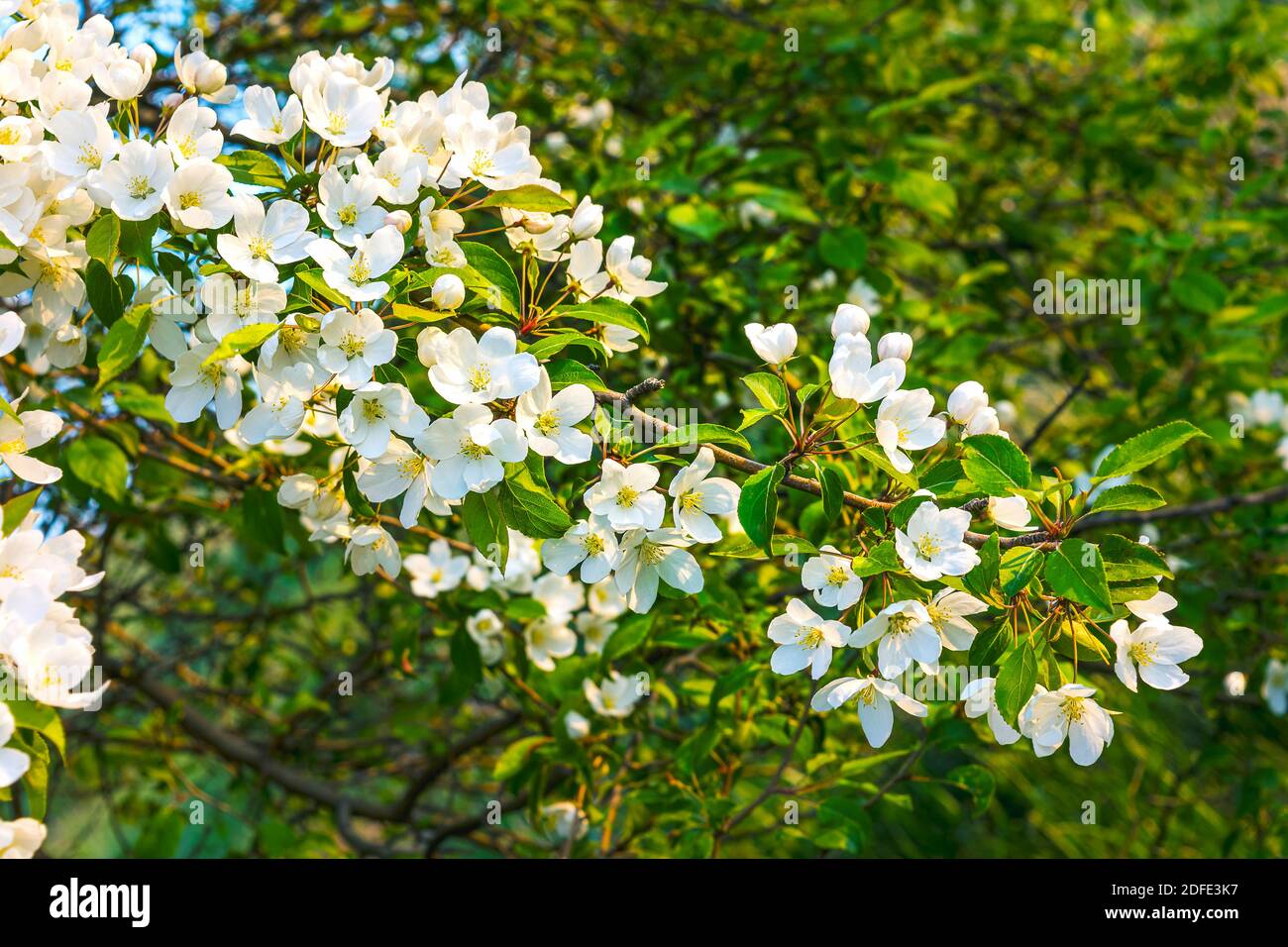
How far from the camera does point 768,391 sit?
98cm

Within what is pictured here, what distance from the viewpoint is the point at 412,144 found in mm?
1058

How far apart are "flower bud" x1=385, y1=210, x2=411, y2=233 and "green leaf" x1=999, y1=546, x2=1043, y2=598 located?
2.05 ft

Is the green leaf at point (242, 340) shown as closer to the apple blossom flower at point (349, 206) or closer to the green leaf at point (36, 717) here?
the apple blossom flower at point (349, 206)

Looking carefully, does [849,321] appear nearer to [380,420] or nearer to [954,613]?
[954,613]

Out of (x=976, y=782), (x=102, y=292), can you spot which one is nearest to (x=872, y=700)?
(x=976, y=782)

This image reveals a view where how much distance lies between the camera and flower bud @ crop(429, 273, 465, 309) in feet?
3.10

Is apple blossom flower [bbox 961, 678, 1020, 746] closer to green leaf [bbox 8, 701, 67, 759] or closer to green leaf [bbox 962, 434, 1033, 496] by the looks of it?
green leaf [bbox 962, 434, 1033, 496]

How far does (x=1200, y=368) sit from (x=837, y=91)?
0.99 meters

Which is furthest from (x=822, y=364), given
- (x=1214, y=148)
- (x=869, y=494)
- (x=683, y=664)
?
(x=1214, y=148)

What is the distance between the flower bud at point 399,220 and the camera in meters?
0.99

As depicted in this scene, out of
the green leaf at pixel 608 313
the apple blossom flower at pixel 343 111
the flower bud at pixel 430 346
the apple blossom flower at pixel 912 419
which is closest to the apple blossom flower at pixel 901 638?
the apple blossom flower at pixel 912 419

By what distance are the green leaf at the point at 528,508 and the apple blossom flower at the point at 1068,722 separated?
0.45m

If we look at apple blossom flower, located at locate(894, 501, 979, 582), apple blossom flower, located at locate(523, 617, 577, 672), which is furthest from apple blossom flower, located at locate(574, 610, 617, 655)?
apple blossom flower, located at locate(894, 501, 979, 582)
